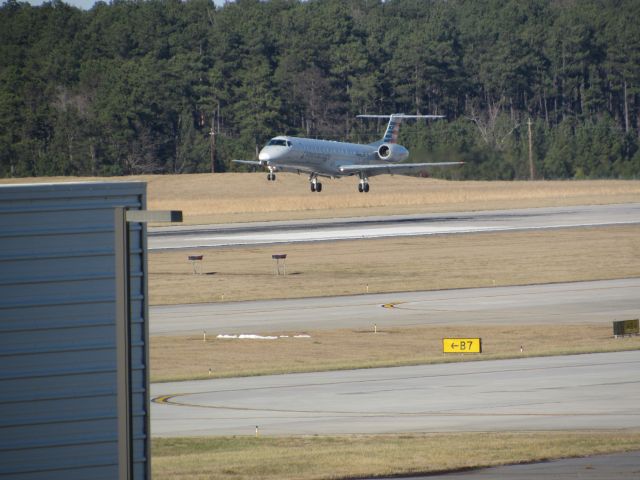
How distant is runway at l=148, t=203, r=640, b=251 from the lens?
91.2m

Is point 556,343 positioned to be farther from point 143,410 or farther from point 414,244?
point 414,244

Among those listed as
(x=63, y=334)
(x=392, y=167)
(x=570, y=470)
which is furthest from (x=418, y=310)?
(x=392, y=167)

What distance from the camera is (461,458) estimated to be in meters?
24.1

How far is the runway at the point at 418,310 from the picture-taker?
49688 millimetres

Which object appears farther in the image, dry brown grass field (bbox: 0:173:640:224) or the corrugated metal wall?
dry brown grass field (bbox: 0:173:640:224)

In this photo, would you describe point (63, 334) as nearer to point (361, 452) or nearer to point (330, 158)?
point (361, 452)

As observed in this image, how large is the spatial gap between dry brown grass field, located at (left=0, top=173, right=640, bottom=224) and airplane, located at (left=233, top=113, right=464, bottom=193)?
4.44 m

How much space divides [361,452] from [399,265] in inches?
1901

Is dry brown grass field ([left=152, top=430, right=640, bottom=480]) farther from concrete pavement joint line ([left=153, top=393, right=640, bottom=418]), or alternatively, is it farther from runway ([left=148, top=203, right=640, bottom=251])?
runway ([left=148, top=203, right=640, bottom=251])

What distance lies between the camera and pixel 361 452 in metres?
25.1

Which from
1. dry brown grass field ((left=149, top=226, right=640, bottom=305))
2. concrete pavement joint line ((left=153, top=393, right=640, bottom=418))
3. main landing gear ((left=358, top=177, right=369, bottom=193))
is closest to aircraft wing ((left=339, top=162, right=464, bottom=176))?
main landing gear ((left=358, top=177, right=369, bottom=193))

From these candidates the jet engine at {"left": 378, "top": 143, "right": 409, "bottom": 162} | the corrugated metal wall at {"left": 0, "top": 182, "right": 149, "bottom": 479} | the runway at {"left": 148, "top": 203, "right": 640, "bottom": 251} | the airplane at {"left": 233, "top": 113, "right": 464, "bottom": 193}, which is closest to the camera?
the corrugated metal wall at {"left": 0, "top": 182, "right": 149, "bottom": 479}

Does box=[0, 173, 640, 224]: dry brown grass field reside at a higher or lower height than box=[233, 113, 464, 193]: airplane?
lower

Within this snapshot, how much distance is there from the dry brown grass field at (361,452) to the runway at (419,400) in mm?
1351
